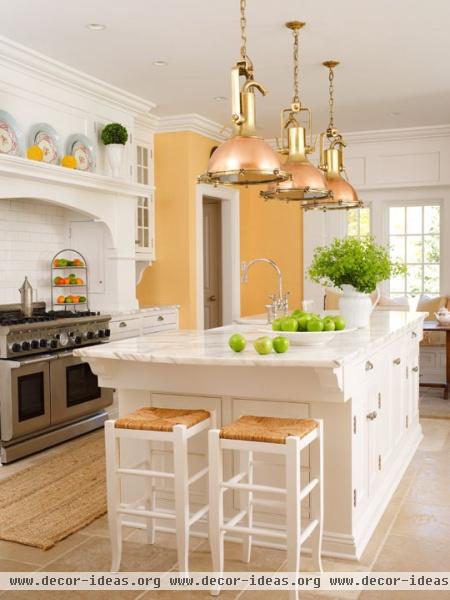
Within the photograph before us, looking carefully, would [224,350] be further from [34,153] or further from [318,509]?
[34,153]

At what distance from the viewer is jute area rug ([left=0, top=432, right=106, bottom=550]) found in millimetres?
3328

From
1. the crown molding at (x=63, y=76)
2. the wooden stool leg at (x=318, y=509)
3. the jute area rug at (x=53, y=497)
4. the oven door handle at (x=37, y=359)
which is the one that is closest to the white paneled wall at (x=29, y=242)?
the oven door handle at (x=37, y=359)

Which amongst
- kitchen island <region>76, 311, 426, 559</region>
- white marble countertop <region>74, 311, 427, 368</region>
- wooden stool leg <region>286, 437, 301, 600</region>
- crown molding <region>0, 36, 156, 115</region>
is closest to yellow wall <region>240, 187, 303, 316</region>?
crown molding <region>0, 36, 156, 115</region>

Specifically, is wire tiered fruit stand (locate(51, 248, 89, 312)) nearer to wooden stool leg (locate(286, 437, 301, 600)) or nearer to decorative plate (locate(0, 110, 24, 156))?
decorative plate (locate(0, 110, 24, 156))

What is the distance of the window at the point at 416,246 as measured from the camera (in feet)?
26.2

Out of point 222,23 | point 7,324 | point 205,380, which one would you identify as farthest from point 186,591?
point 222,23

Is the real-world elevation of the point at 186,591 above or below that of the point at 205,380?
below

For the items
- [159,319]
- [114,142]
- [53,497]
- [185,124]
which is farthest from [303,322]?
[185,124]

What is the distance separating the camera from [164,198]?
710 centimetres

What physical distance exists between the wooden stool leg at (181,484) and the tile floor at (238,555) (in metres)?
0.20

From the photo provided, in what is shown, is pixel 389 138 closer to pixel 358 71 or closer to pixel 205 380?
pixel 358 71

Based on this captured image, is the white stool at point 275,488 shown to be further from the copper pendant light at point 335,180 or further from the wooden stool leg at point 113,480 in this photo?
the copper pendant light at point 335,180

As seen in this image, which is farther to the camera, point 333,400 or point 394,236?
point 394,236

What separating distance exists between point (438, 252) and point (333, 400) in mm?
5548
